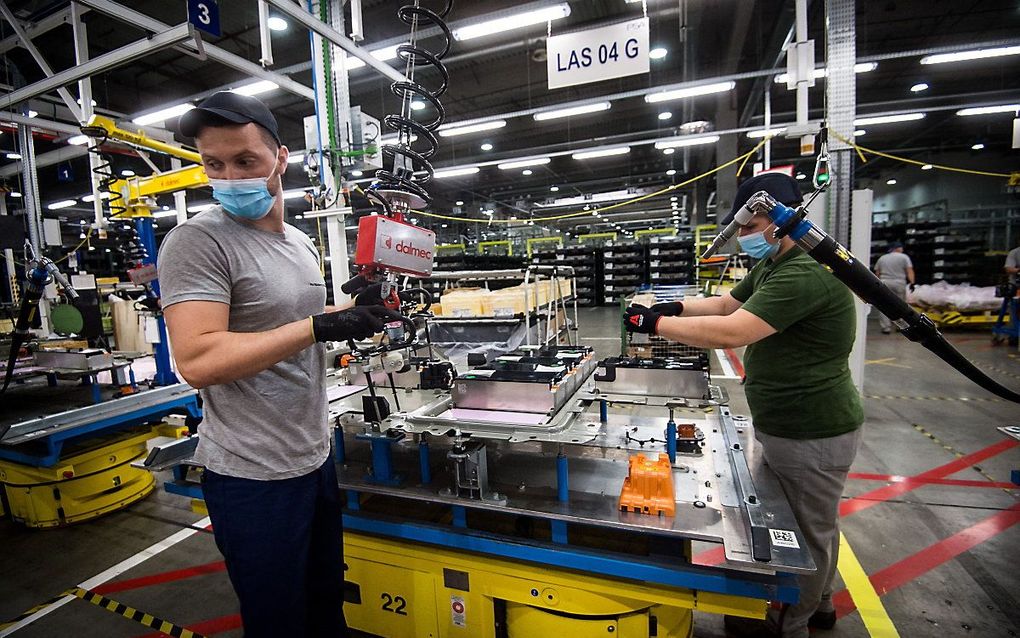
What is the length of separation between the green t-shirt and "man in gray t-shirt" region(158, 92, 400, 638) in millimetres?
1397

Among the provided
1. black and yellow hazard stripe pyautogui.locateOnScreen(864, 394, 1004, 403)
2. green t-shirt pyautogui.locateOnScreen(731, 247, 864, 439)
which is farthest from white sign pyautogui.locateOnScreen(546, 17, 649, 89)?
black and yellow hazard stripe pyautogui.locateOnScreen(864, 394, 1004, 403)

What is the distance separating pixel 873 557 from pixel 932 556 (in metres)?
0.33

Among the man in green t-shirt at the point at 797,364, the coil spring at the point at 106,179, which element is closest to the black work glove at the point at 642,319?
the man in green t-shirt at the point at 797,364

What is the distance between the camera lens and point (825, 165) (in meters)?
2.30

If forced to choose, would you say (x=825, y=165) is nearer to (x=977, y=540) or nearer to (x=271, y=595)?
(x=977, y=540)

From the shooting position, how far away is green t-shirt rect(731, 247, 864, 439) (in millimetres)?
1632

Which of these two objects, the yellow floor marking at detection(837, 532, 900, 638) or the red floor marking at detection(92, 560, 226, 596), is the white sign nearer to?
the yellow floor marking at detection(837, 532, 900, 638)

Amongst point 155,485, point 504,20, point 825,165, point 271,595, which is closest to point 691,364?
point 825,165

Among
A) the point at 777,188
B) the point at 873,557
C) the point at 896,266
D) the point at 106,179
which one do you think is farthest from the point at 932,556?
the point at 896,266

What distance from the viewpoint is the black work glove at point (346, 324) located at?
1.15 meters

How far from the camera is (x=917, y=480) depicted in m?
3.45

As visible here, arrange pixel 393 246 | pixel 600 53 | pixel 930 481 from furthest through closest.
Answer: pixel 600 53, pixel 930 481, pixel 393 246

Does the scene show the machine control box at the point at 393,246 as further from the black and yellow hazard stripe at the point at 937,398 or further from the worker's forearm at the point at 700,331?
the black and yellow hazard stripe at the point at 937,398

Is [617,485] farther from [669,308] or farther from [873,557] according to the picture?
[873,557]
